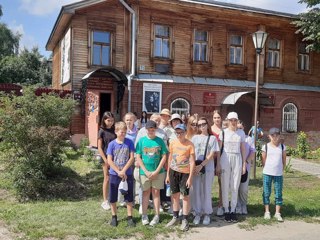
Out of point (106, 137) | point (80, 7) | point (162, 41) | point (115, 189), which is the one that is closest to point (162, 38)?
point (162, 41)

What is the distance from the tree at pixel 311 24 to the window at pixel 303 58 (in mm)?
1412

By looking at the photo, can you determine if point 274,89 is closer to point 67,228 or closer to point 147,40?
point 147,40

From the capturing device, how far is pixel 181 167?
5715 mm

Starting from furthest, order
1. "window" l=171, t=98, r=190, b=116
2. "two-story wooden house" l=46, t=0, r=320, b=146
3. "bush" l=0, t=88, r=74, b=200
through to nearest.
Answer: "window" l=171, t=98, r=190, b=116 → "two-story wooden house" l=46, t=0, r=320, b=146 → "bush" l=0, t=88, r=74, b=200

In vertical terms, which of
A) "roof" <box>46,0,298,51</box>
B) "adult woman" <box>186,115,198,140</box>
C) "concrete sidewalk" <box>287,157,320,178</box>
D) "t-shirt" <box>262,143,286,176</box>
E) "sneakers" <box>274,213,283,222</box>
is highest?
"roof" <box>46,0,298,51</box>

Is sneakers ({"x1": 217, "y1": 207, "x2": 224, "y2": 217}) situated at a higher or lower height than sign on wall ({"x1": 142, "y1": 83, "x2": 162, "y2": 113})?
lower

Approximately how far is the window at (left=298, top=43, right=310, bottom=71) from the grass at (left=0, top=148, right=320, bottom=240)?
12076mm

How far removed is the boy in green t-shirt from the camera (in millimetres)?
5738

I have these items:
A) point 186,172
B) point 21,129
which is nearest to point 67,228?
point 186,172

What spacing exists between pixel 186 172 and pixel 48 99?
3.86 m

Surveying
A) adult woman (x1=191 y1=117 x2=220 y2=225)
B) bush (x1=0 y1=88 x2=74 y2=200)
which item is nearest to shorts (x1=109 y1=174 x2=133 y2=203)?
adult woman (x1=191 y1=117 x2=220 y2=225)

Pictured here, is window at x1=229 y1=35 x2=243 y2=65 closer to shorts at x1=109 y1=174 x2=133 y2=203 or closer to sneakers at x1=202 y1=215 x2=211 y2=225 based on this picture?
sneakers at x1=202 y1=215 x2=211 y2=225

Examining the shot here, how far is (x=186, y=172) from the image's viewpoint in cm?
571

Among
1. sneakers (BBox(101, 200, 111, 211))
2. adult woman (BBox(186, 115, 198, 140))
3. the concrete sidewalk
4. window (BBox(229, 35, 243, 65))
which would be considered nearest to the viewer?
adult woman (BBox(186, 115, 198, 140))
